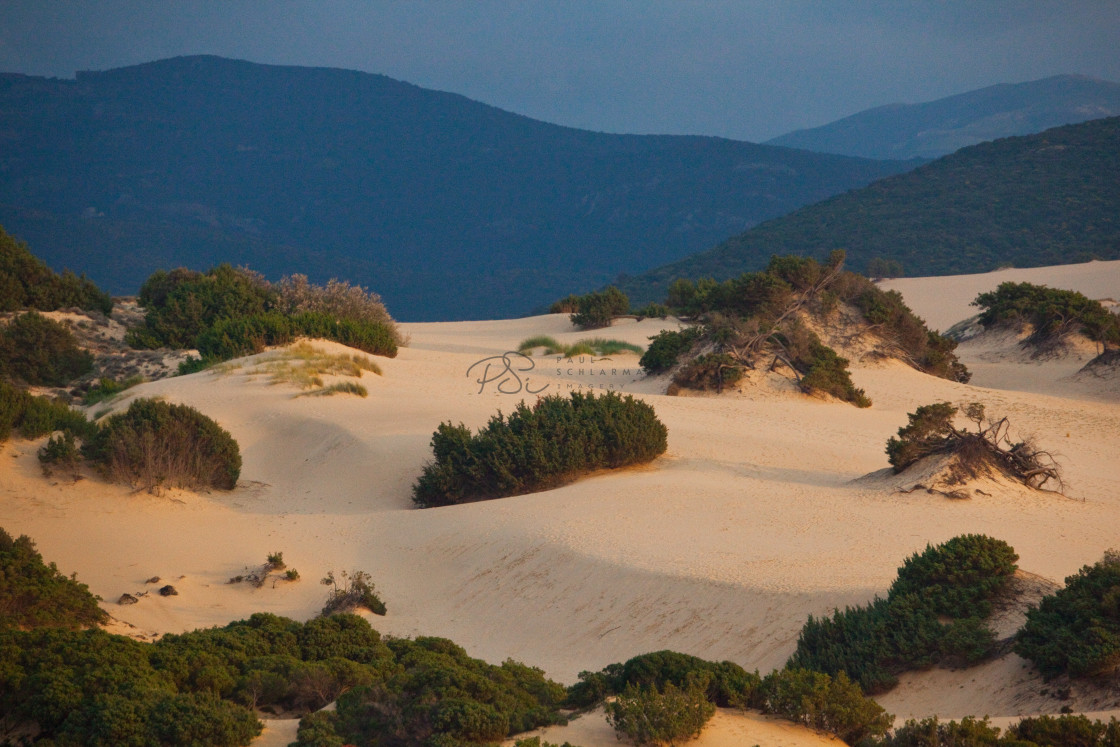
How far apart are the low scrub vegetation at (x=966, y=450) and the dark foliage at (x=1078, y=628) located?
4443mm

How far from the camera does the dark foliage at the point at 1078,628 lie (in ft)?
17.0

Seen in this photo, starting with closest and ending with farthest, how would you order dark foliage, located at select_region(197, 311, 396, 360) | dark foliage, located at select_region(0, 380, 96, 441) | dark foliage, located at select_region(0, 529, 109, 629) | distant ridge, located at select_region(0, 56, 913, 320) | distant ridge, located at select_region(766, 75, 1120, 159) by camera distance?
dark foliage, located at select_region(0, 529, 109, 629), dark foliage, located at select_region(0, 380, 96, 441), dark foliage, located at select_region(197, 311, 396, 360), distant ridge, located at select_region(0, 56, 913, 320), distant ridge, located at select_region(766, 75, 1120, 159)

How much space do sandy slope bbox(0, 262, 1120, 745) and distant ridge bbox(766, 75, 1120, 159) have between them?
13901 centimetres

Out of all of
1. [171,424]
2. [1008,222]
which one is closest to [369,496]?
[171,424]

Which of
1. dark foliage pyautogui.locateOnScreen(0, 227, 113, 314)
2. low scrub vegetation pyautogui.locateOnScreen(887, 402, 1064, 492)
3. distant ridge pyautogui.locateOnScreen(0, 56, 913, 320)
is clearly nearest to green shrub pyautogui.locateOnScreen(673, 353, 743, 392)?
low scrub vegetation pyautogui.locateOnScreen(887, 402, 1064, 492)

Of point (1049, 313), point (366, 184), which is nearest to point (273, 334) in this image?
point (1049, 313)

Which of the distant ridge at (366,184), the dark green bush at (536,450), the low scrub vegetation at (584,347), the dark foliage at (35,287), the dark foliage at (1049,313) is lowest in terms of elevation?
the dark green bush at (536,450)

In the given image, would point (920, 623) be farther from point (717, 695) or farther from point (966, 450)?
point (966, 450)

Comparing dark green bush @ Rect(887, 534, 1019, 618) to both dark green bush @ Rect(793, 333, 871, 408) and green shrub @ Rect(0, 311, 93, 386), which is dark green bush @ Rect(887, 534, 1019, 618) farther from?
green shrub @ Rect(0, 311, 93, 386)

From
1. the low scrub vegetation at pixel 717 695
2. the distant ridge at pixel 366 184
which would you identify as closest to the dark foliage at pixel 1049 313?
the low scrub vegetation at pixel 717 695

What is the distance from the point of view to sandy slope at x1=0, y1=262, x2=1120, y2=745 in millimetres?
7426

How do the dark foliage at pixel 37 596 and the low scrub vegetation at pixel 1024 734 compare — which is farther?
the dark foliage at pixel 37 596

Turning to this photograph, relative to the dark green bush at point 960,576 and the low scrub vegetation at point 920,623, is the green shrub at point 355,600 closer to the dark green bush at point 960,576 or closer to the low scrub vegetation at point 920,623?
the low scrub vegetation at point 920,623

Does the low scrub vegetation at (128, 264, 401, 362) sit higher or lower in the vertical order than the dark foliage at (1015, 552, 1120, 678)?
higher
